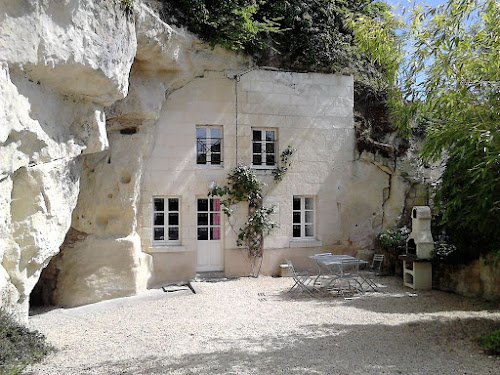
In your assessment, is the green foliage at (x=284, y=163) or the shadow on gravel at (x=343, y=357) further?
the green foliage at (x=284, y=163)

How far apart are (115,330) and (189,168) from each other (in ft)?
13.4

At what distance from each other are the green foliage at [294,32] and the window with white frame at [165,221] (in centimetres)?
352

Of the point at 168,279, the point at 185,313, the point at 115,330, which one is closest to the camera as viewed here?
the point at 115,330

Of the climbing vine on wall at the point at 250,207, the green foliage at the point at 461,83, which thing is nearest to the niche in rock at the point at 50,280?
the climbing vine on wall at the point at 250,207

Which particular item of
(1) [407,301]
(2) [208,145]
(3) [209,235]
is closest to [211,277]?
(3) [209,235]

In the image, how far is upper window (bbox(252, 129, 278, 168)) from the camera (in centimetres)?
1020

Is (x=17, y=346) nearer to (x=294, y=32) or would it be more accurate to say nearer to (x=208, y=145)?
(x=208, y=145)

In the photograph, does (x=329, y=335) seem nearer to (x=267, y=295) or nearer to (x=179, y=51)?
(x=267, y=295)

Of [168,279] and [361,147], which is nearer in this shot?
[168,279]

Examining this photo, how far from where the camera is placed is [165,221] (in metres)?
9.45

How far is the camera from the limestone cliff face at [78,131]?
187 inches

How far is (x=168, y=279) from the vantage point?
924 cm

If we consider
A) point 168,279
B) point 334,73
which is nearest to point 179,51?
point 334,73

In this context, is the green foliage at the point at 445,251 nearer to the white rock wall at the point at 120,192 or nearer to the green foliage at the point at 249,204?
the green foliage at the point at 249,204
